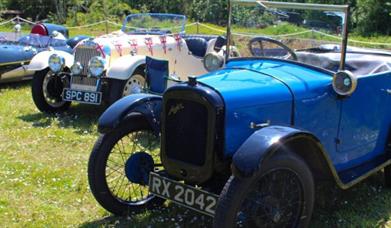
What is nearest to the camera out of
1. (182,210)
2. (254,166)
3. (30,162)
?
(254,166)

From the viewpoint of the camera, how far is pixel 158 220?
3703mm

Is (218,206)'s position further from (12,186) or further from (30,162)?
(30,162)

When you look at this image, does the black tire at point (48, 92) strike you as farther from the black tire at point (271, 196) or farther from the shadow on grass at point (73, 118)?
the black tire at point (271, 196)

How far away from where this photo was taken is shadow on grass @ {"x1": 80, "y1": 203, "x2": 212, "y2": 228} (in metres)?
3.64

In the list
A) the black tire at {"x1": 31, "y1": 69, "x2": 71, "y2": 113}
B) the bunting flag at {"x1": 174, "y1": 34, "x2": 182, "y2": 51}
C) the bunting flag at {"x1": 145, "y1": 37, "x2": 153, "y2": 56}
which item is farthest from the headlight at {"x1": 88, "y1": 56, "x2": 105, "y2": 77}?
the bunting flag at {"x1": 174, "y1": 34, "x2": 182, "y2": 51}

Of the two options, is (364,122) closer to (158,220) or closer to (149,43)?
(158,220)

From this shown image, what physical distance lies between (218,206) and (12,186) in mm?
2289

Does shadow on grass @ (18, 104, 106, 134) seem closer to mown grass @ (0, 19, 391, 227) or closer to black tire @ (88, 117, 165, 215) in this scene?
mown grass @ (0, 19, 391, 227)

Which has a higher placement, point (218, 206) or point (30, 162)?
point (218, 206)

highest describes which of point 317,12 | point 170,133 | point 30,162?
point 317,12

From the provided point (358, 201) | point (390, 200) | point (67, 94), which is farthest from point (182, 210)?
point (67, 94)

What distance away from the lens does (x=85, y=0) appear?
2450cm

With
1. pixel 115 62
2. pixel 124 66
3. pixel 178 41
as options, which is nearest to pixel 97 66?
pixel 115 62

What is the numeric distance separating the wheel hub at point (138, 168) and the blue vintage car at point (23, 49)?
16.6 feet
